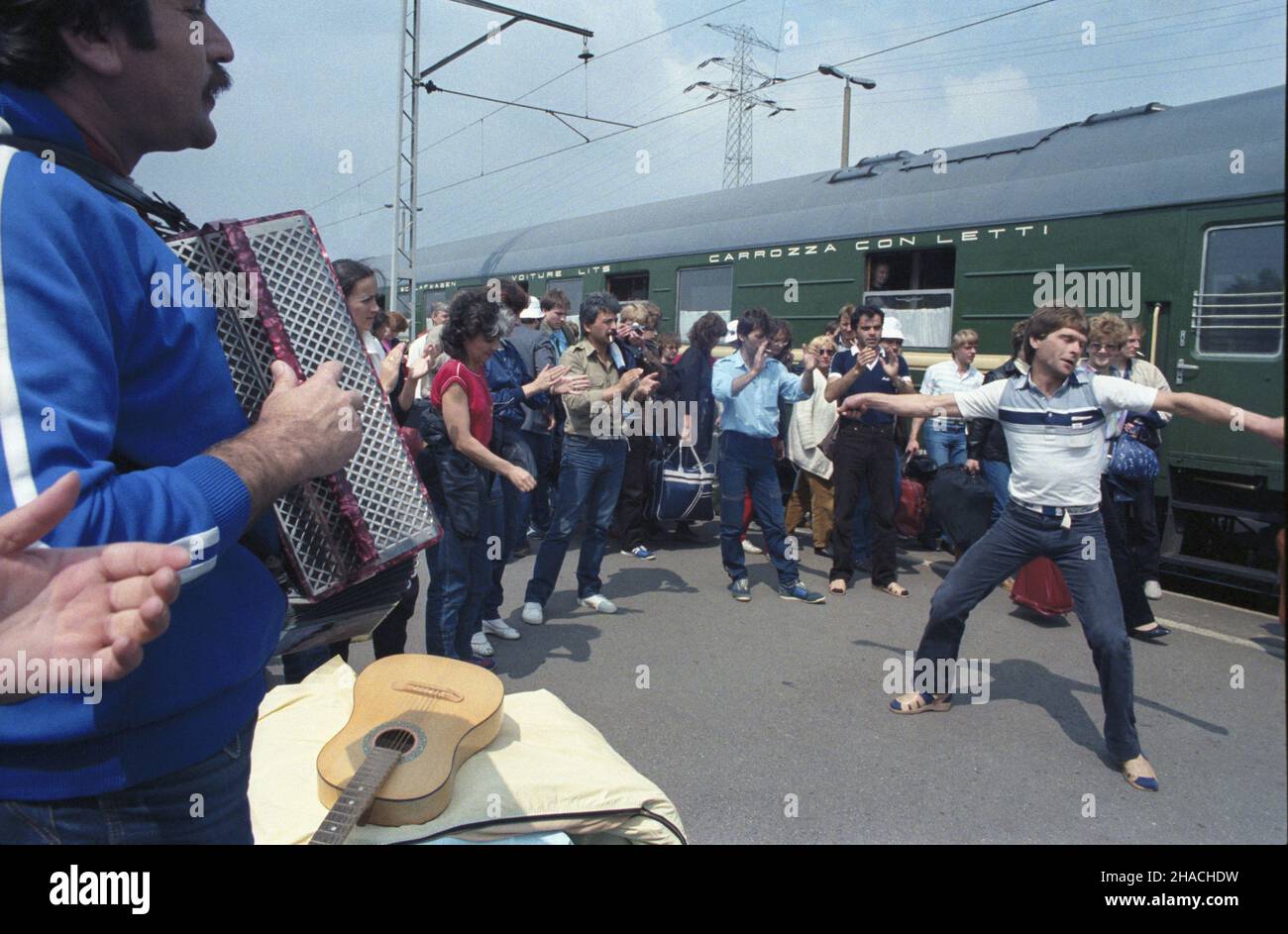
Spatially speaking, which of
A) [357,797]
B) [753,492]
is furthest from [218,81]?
[753,492]

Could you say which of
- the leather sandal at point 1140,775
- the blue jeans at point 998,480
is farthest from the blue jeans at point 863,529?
the leather sandal at point 1140,775

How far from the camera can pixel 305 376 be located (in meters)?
1.35

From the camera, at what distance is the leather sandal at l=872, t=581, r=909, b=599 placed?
6291 millimetres

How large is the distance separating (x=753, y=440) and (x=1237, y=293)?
3.57 metres

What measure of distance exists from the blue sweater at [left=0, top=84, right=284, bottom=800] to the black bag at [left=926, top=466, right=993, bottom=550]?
5649 mm

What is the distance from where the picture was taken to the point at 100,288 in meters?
1.02

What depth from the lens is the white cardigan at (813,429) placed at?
7223mm

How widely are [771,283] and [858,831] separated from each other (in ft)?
23.4
